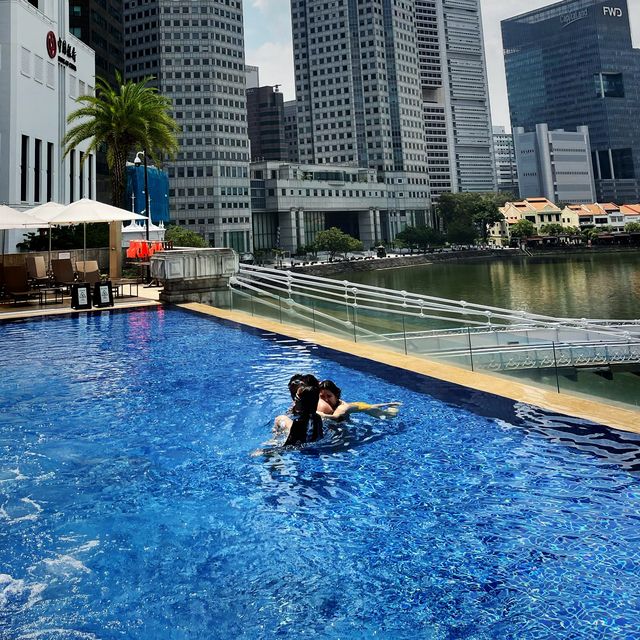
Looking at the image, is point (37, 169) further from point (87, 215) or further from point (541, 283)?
point (541, 283)

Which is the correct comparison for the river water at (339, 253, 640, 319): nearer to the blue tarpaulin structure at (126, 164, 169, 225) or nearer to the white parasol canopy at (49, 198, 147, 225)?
the blue tarpaulin structure at (126, 164, 169, 225)

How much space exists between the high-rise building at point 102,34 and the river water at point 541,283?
182 ft

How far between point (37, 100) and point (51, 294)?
38104 millimetres

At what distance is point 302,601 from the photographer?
13.8 feet

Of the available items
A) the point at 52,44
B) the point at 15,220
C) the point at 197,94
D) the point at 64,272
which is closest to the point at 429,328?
the point at 64,272

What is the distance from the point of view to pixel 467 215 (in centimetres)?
18500

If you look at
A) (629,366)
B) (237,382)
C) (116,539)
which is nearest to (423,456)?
(116,539)

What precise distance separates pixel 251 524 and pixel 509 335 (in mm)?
11549

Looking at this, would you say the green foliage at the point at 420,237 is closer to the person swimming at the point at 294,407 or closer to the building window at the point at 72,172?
the building window at the point at 72,172

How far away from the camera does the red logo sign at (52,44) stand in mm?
55812

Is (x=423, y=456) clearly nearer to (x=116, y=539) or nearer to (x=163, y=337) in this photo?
(x=116, y=539)

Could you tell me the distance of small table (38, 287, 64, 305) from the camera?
23.2 meters

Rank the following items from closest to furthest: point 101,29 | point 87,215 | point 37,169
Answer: point 87,215
point 37,169
point 101,29

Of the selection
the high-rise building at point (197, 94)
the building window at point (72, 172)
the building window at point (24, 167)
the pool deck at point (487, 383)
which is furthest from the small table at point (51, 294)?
the high-rise building at point (197, 94)
